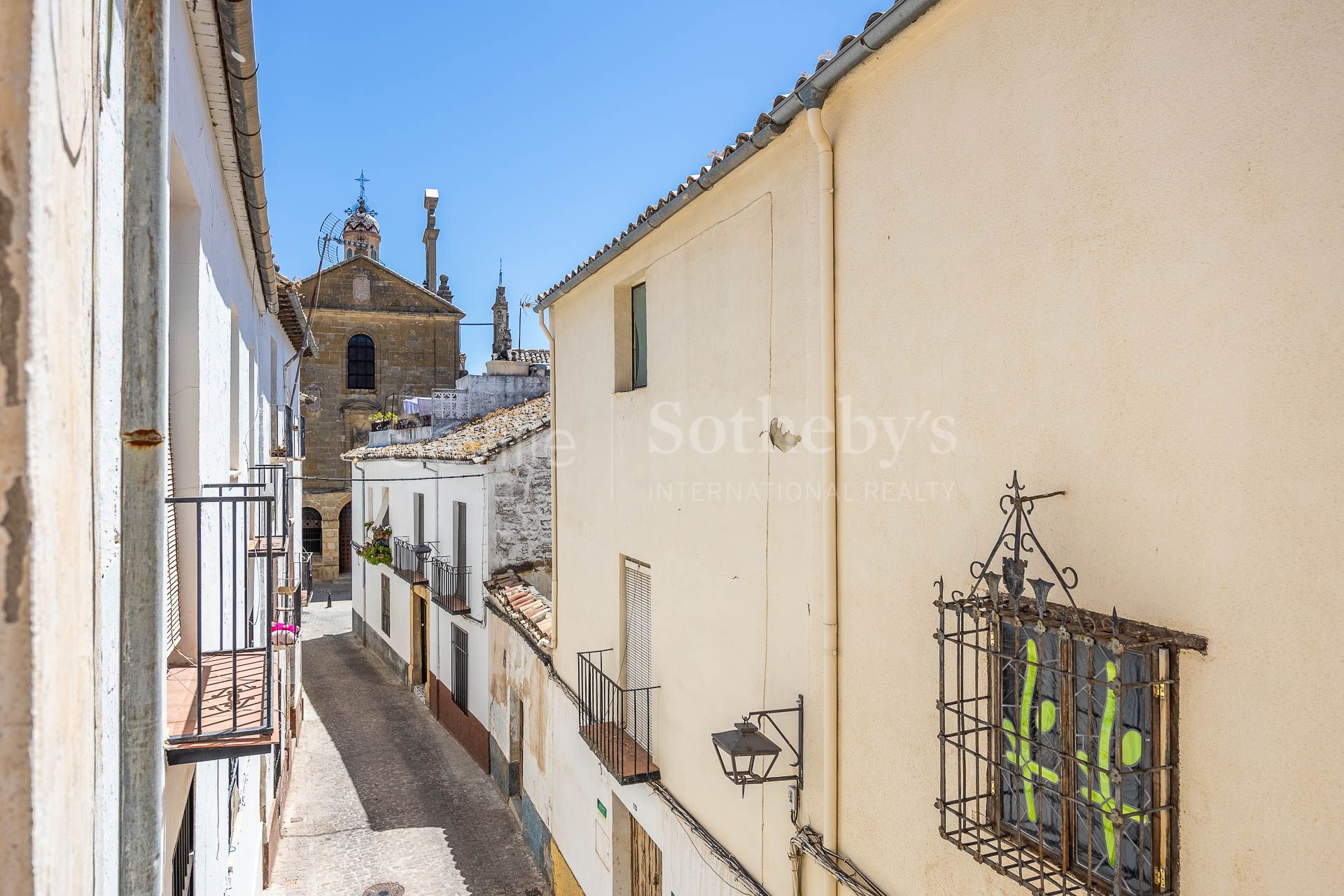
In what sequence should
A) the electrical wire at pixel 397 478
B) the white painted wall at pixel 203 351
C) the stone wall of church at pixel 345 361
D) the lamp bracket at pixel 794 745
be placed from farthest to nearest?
the stone wall of church at pixel 345 361, the electrical wire at pixel 397 478, the lamp bracket at pixel 794 745, the white painted wall at pixel 203 351

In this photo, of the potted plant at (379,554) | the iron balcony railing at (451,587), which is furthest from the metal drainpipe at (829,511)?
the potted plant at (379,554)

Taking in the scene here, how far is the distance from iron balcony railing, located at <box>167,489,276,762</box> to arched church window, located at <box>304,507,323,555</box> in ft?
84.7

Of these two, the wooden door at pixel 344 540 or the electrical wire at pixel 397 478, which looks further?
the wooden door at pixel 344 540

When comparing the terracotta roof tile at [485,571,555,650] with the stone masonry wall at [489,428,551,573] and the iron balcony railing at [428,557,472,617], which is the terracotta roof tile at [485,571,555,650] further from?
the iron balcony railing at [428,557,472,617]

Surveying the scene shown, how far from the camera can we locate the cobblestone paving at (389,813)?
10414 mm

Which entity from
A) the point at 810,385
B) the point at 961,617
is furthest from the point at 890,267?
the point at 961,617

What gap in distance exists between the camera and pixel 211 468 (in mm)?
5203

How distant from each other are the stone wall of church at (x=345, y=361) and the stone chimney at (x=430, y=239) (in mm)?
4017

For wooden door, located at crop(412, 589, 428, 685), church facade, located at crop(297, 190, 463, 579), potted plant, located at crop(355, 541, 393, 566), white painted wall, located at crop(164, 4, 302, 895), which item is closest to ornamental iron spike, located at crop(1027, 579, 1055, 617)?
white painted wall, located at crop(164, 4, 302, 895)

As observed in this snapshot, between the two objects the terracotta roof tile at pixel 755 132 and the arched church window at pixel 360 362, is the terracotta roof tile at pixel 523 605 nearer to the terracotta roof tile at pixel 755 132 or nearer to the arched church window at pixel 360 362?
the terracotta roof tile at pixel 755 132

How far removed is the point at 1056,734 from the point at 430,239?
36.5 m

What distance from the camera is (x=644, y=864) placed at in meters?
8.01

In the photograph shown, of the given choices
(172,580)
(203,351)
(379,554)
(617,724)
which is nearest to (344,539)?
(379,554)

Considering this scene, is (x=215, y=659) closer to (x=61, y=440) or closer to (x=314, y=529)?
(x=61, y=440)
